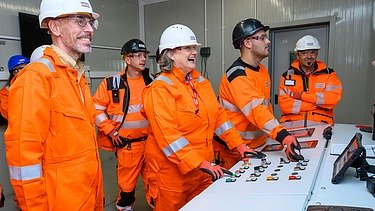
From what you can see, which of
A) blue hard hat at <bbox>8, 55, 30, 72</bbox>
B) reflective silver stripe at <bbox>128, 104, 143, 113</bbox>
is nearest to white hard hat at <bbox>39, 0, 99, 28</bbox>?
reflective silver stripe at <bbox>128, 104, 143, 113</bbox>

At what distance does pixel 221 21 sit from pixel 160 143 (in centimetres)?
356

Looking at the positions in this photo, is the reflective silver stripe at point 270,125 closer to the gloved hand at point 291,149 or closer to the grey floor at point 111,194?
the gloved hand at point 291,149

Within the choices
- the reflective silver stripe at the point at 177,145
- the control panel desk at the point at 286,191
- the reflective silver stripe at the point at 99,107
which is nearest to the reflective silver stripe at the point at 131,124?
the reflective silver stripe at the point at 99,107

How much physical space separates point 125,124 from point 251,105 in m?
1.30

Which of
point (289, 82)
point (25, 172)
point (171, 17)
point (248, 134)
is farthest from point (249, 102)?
point (171, 17)

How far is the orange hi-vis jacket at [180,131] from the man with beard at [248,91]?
17 centimetres

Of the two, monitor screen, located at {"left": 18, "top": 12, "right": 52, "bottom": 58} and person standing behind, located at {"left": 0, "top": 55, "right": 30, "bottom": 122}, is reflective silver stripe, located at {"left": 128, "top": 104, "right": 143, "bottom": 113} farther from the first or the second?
monitor screen, located at {"left": 18, "top": 12, "right": 52, "bottom": 58}

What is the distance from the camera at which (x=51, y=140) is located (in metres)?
1.21

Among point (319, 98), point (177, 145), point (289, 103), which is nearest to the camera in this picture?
point (177, 145)

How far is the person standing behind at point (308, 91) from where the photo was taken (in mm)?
2613

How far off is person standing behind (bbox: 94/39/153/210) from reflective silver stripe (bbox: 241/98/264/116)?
3.71 feet

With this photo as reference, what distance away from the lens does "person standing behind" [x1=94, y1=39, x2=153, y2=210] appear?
8.66 ft

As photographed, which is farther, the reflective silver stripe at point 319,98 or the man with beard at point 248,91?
the reflective silver stripe at point 319,98

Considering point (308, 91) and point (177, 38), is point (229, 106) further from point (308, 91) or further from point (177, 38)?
point (308, 91)
